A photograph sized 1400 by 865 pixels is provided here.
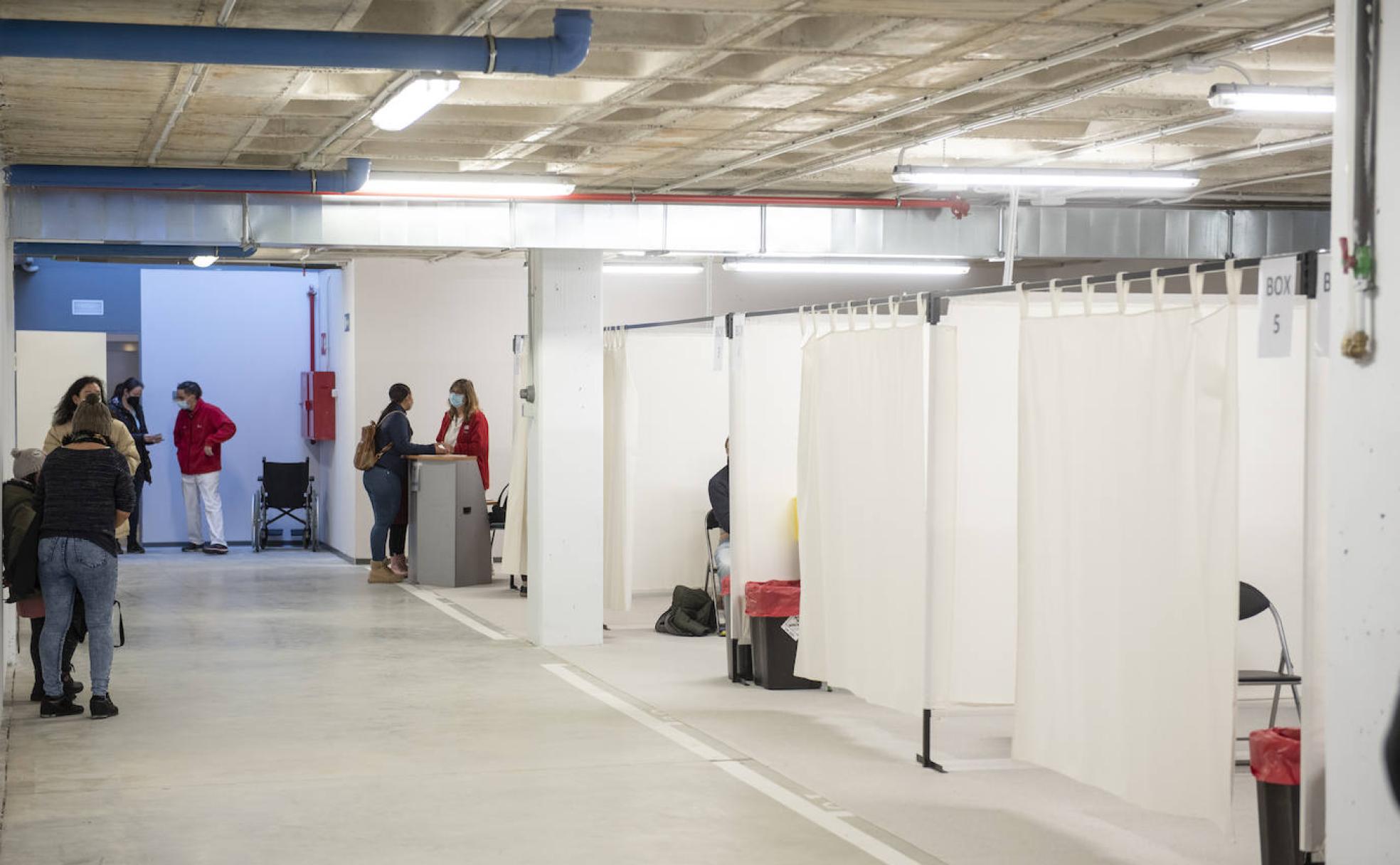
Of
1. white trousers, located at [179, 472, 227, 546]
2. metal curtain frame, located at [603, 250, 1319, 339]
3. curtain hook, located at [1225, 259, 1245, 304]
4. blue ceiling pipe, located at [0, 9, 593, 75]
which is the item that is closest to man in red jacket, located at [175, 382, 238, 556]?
white trousers, located at [179, 472, 227, 546]

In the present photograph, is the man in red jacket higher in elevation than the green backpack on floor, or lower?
higher

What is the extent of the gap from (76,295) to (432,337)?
171 inches

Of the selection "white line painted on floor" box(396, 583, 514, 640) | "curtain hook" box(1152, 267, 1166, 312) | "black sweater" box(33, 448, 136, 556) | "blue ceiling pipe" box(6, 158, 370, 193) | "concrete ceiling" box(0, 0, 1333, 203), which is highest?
"concrete ceiling" box(0, 0, 1333, 203)

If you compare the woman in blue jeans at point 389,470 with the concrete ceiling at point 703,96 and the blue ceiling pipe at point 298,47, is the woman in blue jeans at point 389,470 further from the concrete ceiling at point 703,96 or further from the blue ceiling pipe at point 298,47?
the blue ceiling pipe at point 298,47

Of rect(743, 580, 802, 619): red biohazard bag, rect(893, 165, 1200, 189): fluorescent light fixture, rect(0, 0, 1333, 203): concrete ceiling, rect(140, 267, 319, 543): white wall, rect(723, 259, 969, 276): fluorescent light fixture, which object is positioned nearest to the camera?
rect(0, 0, 1333, 203): concrete ceiling

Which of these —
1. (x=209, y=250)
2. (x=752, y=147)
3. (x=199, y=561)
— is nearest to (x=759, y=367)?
(x=752, y=147)

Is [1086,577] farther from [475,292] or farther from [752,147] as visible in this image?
[475,292]

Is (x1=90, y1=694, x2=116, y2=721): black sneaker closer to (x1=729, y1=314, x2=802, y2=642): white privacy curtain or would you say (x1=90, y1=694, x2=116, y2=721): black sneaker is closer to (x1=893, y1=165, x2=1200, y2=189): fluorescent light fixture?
(x1=729, y1=314, x2=802, y2=642): white privacy curtain

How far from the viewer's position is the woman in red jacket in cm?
1259

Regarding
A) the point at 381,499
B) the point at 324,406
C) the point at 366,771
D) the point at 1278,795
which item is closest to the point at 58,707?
the point at 366,771

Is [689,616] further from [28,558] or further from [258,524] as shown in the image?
[258,524]

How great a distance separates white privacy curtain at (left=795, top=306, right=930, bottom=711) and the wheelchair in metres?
9.37

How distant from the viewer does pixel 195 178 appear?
843 centimetres

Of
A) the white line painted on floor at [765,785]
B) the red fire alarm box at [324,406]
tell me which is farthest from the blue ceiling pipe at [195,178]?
the red fire alarm box at [324,406]
